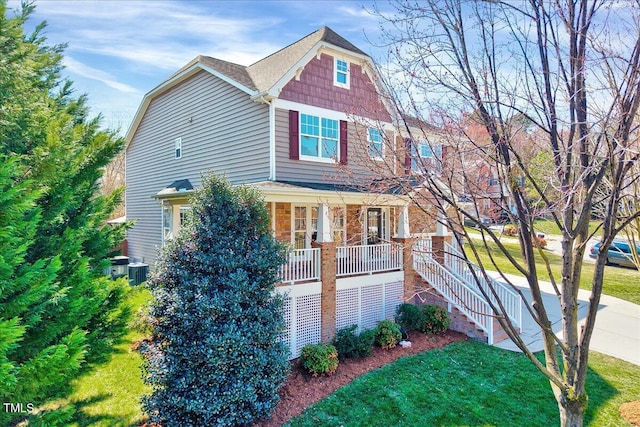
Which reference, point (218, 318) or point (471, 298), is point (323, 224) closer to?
point (218, 318)

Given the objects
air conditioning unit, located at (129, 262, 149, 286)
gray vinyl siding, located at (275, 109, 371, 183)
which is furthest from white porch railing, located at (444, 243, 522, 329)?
air conditioning unit, located at (129, 262, 149, 286)

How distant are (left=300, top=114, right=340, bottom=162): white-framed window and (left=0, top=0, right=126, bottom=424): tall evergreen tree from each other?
658cm

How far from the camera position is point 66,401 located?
7.12 meters

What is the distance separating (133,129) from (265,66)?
889 centimetres

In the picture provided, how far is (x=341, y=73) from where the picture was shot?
1274cm

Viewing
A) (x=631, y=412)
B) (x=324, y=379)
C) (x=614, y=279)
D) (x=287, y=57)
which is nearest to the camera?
(x=631, y=412)

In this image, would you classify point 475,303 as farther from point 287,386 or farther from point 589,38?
point 589,38

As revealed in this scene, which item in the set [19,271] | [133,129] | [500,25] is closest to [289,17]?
[500,25]

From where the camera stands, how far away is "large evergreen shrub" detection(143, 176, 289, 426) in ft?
20.5

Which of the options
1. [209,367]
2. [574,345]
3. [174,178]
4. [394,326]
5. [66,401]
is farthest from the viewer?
[174,178]

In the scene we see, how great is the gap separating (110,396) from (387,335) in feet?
21.9

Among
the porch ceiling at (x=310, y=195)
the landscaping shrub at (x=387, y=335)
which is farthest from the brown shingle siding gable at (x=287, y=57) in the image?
the landscaping shrub at (x=387, y=335)

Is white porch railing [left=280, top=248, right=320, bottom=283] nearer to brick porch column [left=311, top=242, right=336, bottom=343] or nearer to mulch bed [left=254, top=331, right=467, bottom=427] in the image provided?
brick porch column [left=311, top=242, right=336, bottom=343]

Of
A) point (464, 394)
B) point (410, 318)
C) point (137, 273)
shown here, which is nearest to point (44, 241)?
point (464, 394)
